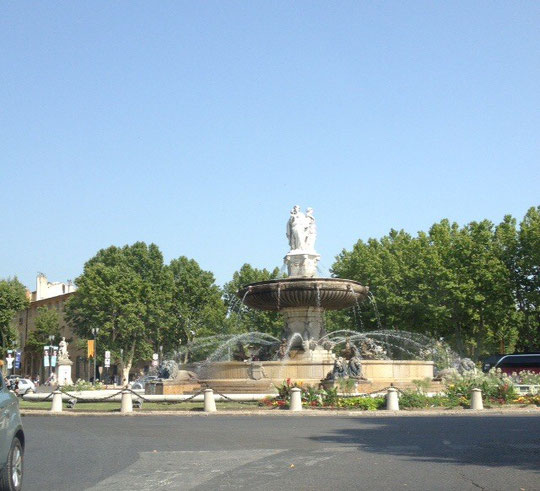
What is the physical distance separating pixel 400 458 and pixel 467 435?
3.94 meters

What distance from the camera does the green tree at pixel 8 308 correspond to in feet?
242

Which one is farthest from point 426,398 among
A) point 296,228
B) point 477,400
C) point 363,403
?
point 296,228

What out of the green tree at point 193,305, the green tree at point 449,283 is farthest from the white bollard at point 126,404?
the green tree at point 193,305

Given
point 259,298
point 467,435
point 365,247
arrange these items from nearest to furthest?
point 467,435 → point 259,298 → point 365,247

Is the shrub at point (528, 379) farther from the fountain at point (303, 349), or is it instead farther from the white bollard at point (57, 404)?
the white bollard at point (57, 404)

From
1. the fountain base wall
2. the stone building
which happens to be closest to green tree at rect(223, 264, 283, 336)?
the stone building

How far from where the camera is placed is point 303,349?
106 feet

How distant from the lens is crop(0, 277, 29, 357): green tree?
73.6 meters

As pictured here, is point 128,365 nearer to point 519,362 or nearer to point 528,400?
point 519,362

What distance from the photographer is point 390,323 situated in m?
55.3

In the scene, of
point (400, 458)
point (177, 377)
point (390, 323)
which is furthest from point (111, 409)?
point (390, 323)

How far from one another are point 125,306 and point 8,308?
12000 mm

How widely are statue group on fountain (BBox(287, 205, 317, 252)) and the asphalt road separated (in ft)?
51.6

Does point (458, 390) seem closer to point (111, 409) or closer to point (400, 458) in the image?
point (111, 409)
